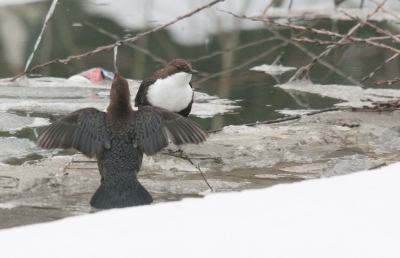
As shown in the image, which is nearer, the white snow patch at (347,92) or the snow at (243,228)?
the snow at (243,228)

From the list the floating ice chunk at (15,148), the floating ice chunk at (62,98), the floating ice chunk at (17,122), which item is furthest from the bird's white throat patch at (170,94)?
the floating ice chunk at (17,122)

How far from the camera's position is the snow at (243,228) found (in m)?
3.23

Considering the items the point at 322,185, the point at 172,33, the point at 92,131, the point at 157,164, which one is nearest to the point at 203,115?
the point at 157,164

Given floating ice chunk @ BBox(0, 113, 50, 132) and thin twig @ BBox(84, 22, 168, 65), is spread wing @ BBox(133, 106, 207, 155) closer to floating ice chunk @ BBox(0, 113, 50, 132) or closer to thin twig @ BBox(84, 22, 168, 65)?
floating ice chunk @ BBox(0, 113, 50, 132)

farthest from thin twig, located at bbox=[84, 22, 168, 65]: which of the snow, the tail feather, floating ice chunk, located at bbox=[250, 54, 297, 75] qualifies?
the snow

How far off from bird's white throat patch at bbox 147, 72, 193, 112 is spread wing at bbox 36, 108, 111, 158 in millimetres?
1172

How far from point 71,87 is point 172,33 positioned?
274 centimetres

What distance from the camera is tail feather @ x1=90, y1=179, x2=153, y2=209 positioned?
4.34m

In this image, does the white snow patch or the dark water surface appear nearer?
the white snow patch

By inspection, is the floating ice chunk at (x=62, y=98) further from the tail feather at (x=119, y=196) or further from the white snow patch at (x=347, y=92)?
the tail feather at (x=119, y=196)

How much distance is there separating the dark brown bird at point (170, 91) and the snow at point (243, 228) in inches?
71.3

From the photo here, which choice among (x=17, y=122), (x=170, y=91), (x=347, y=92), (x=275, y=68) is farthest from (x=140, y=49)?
(x=170, y=91)

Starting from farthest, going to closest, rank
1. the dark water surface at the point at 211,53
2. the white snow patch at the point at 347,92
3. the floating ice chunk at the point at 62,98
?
1. the dark water surface at the point at 211,53
2. the white snow patch at the point at 347,92
3. the floating ice chunk at the point at 62,98

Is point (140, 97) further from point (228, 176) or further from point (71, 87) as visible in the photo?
point (71, 87)
